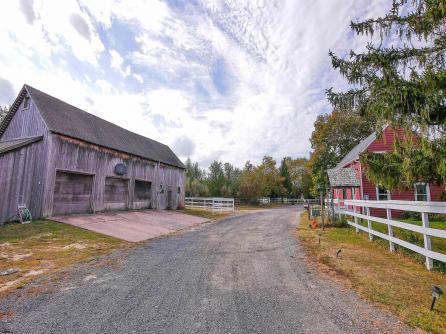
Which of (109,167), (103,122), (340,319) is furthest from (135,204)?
(340,319)

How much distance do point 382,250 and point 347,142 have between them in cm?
2708

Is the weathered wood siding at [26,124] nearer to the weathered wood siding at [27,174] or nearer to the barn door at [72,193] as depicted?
the weathered wood siding at [27,174]

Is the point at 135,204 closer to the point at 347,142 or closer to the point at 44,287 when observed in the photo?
the point at 44,287

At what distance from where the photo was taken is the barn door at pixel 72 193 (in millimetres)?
13461

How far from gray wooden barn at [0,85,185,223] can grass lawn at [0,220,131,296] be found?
188 cm

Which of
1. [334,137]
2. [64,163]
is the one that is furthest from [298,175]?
[64,163]

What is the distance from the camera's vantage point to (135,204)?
63.2 feet

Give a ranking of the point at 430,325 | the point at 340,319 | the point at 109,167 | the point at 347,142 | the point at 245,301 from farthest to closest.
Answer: the point at 347,142 < the point at 109,167 < the point at 245,301 < the point at 340,319 < the point at 430,325

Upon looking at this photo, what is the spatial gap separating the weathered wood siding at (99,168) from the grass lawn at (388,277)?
13341mm

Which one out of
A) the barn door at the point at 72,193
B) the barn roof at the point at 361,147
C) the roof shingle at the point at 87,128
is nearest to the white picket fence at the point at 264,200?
the barn roof at the point at 361,147

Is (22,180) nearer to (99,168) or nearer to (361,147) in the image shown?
(99,168)

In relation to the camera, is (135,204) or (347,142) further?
(347,142)

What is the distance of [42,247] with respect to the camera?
786 centimetres

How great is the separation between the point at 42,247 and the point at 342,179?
1491 centimetres
